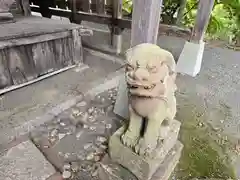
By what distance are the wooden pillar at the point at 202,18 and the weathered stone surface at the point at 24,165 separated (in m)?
2.68

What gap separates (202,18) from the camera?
2.90 meters

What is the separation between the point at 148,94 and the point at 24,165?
48.1 inches

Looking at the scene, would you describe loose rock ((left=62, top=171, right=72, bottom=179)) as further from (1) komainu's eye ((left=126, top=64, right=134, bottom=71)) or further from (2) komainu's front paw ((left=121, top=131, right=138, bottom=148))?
(1) komainu's eye ((left=126, top=64, right=134, bottom=71))

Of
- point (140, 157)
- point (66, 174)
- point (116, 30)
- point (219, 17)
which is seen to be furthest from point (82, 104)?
point (219, 17)

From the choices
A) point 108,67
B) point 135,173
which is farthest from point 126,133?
point 108,67

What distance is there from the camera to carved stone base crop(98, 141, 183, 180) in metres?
1.52

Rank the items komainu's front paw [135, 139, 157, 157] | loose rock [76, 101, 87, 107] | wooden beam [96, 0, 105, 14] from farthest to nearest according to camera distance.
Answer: wooden beam [96, 0, 105, 14], loose rock [76, 101, 87, 107], komainu's front paw [135, 139, 157, 157]

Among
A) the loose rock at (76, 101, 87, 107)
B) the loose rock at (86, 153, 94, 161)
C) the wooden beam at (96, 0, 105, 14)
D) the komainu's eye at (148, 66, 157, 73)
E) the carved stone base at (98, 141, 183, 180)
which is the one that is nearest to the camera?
the komainu's eye at (148, 66, 157, 73)

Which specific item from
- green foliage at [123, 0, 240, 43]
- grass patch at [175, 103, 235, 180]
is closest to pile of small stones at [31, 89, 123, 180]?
grass patch at [175, 103, 235, 180]

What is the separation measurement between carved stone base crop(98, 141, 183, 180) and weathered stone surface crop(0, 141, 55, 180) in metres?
0.42

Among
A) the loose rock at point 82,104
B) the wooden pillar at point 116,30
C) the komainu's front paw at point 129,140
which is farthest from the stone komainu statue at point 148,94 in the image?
the wooden pillar at point 116,30

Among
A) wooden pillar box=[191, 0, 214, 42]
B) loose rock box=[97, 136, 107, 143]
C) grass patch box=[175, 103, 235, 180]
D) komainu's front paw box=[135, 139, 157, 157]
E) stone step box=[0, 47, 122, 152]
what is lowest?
grass patch box=[175, 103, 235, 180]

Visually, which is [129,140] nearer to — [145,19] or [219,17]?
[145,19]

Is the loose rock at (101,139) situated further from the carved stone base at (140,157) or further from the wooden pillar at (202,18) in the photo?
the wooden pillar at (202,18)
